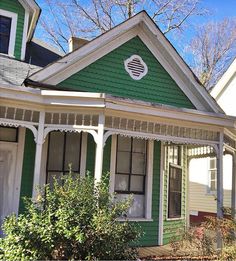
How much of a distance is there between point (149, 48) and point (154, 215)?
4668 mm

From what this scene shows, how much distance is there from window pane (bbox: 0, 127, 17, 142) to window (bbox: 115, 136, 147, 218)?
2.64 m

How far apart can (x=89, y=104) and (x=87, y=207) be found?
7.76ft

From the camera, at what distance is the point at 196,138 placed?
9.12 metres

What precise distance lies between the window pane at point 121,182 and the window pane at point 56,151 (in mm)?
1521

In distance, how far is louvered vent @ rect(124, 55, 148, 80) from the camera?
10.3 metres

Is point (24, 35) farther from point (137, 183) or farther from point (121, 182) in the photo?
point (137, 183)

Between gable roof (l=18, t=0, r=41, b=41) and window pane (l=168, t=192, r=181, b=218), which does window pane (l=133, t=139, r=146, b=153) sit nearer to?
window pane (l=168, t=192, r=181, b=218)

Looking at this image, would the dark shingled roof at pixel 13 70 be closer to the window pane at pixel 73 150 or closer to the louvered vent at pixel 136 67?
the window pane at pixel 73 150

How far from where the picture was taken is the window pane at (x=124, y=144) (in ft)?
32.3

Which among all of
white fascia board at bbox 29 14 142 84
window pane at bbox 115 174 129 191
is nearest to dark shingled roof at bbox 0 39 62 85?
white fascia board at bbox 29 14 142 84

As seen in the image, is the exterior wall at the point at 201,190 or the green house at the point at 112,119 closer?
the green house at the point at 112,119

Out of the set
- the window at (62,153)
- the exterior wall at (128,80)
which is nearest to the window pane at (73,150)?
the window at (62,153)

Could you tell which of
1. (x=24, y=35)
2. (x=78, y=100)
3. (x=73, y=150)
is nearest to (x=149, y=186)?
(x=73, y=150)

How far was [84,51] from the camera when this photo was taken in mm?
9406
